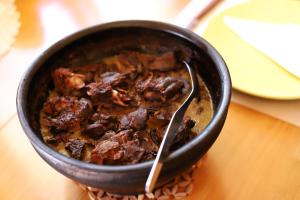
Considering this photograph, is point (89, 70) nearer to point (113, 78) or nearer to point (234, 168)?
point (113, 78)

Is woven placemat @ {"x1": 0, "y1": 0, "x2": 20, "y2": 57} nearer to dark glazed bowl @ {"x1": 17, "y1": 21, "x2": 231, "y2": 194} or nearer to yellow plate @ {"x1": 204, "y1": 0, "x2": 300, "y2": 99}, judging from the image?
dark glazed bowl @ {"x1": 17, "y1": 21, "x2": 231, "y2": 194}

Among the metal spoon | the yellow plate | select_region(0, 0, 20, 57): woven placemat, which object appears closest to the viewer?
the metal spoon

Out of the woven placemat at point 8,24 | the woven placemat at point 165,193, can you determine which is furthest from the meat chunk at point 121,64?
the woven placemat at point 8,24

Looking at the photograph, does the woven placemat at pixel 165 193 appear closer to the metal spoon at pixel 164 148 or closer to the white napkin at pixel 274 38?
the metal spoon at pixel 164 148

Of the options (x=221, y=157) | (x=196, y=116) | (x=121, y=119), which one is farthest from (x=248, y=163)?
(x=121, y=119)

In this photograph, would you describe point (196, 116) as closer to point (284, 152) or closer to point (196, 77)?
point (196, 77)

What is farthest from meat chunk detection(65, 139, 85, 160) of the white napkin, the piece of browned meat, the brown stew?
the white napkin
